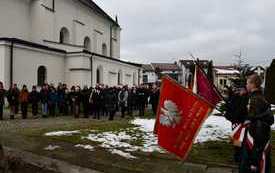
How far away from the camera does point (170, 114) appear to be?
644 cm

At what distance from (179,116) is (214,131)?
23.6ft

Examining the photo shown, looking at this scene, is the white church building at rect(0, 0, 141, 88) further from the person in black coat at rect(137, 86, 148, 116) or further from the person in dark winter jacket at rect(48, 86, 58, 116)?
the person in black coat at rect(137, 86, 148, 116)

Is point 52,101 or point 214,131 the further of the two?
point 52,101

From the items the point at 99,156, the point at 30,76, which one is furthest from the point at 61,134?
the point at 30,76

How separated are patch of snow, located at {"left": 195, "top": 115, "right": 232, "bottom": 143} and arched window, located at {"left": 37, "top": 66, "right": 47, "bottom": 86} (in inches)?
626

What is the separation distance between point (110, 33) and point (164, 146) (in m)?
44.9

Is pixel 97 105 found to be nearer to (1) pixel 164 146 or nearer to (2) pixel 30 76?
(2) pixel 30 76

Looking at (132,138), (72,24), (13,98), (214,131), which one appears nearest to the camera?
(132,138)

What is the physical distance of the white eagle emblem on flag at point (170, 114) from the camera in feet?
21.0

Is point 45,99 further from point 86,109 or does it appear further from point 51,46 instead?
point 51,46

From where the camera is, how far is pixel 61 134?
38.8 ft

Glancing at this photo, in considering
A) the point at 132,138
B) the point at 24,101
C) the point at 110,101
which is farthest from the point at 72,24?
the point at 132,138

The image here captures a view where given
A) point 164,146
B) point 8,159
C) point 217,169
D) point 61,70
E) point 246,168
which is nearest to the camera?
point 246,168

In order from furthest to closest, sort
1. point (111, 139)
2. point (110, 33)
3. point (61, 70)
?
point (110, 33)
point (61, 70)
point (111, 139)
